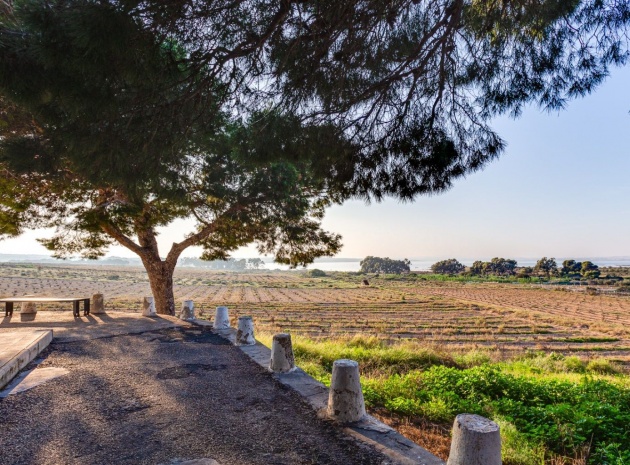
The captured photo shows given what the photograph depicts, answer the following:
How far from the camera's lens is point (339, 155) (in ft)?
19.4

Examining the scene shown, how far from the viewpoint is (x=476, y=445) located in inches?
103

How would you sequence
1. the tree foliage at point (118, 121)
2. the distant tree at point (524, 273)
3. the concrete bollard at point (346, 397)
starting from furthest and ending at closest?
the distant tree at point (524, 273)
the concrete bollard at point (346, 397)
the tree foliage at point (118, 121)

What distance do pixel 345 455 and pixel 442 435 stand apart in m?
2.62

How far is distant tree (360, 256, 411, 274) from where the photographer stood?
185625mm

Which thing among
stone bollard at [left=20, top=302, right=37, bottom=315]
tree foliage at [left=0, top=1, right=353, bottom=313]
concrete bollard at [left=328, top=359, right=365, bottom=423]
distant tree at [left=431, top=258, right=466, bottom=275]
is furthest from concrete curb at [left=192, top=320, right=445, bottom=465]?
distant tree at [left=431, top=258, right=466, bottom=275]

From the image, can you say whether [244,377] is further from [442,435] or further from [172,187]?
[172,187]

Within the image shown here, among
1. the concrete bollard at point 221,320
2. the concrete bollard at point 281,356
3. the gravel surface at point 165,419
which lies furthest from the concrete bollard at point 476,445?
the concrete bollard at point 221,320

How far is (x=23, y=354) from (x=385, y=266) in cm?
18776

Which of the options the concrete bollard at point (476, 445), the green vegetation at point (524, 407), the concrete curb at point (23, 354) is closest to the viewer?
the concrete bollard at point (476, 445)

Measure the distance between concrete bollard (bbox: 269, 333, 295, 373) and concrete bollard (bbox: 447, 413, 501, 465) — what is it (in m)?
3.44

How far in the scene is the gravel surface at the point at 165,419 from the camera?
11.0ft

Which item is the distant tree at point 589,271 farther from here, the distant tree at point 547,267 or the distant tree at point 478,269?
the distant tree at point 478,269

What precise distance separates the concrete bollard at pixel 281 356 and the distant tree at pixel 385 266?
601 ft

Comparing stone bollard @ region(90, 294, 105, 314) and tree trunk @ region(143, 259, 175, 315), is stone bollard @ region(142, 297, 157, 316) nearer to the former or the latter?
tree trunk @ region(143, 259, 175, 315)
